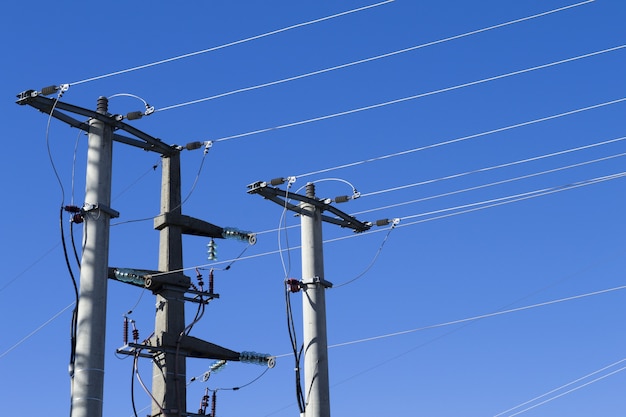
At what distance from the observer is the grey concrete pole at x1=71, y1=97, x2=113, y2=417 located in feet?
55.8

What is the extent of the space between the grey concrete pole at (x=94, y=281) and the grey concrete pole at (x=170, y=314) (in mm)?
4834

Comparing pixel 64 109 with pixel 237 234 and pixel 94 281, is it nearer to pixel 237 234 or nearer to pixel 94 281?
pixel 94 281

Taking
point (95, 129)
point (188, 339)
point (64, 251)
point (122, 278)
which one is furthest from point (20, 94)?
point (188, 339)

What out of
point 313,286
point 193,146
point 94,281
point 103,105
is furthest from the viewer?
point 193,146

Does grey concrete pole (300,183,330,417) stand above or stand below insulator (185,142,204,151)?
below

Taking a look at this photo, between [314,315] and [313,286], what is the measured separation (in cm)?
56

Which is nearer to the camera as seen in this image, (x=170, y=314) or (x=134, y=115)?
(x=134, y=115)

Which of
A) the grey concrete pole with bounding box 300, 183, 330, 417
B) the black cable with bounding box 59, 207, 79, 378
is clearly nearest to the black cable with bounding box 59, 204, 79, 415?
the black cable with bounding box 59, 207, 79, 378

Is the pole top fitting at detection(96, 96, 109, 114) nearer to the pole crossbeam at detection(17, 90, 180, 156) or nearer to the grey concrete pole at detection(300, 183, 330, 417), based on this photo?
the pole crossbeam at detection(17, 90, 180, 156)

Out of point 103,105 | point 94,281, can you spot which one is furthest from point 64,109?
point 94,281

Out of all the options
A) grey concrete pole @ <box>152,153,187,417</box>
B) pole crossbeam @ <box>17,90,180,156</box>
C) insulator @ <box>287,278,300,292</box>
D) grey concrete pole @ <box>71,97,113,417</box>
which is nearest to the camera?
grey concrete pole @ <box>71,97,113,417</box>

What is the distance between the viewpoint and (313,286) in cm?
2077

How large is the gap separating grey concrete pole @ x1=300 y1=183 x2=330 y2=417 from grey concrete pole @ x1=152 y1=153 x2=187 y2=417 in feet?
11.5

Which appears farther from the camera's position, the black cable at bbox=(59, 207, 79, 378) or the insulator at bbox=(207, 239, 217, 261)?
the insulator at bbox=(207, 239, 217, 261)
